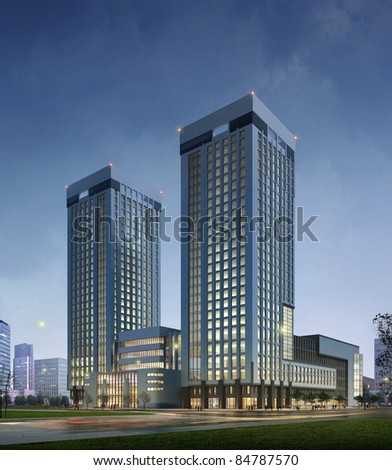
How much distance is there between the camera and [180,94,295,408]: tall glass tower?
134 metres

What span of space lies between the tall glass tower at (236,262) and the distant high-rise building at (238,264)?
0.86 feet

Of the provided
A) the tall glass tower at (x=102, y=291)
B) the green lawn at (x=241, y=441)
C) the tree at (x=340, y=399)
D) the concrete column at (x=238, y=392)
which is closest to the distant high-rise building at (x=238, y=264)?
the concrete column at (x=238, y=392)

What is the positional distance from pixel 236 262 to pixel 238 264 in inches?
35.9

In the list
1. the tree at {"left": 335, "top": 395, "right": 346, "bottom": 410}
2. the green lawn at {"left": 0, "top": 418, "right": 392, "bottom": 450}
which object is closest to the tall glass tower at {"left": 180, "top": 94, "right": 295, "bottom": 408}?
the tree at {"left": 335, "top": 395, "right": 346, "bottom": 410}

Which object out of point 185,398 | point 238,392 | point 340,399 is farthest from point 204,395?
point 340,399

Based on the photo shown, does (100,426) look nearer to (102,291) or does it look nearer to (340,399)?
(340,399)

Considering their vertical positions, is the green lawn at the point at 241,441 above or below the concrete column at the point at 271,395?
above

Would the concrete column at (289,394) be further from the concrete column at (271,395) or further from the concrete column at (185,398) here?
the concrete column at (185,398)

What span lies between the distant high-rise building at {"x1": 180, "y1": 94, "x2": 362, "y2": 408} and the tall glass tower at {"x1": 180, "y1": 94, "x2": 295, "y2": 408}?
0.26m

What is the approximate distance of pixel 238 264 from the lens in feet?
454

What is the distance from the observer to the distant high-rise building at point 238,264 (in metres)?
134
